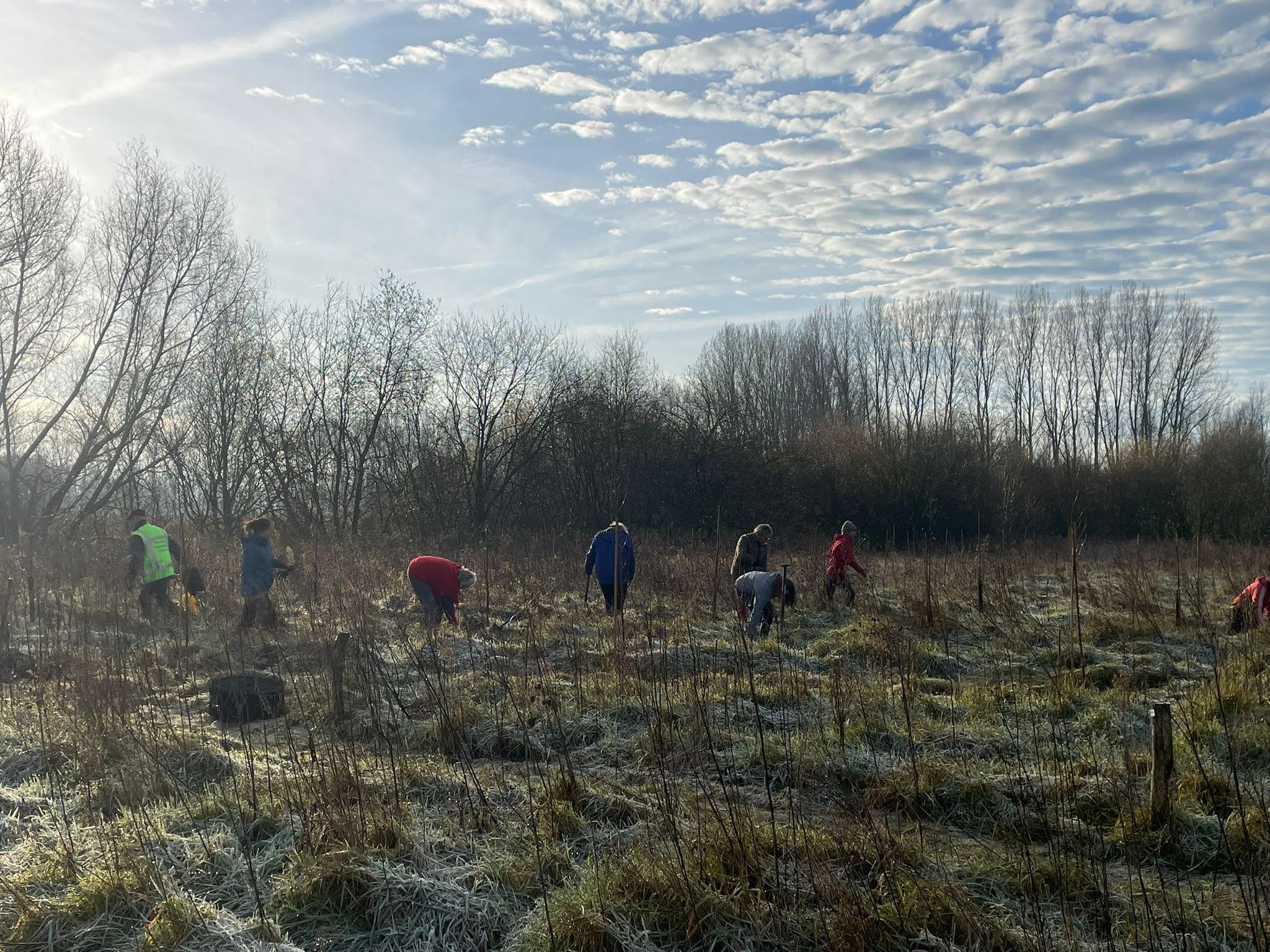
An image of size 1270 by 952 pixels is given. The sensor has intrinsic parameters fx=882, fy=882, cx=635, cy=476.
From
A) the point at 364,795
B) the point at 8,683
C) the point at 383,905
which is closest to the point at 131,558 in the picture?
the point at 8,683

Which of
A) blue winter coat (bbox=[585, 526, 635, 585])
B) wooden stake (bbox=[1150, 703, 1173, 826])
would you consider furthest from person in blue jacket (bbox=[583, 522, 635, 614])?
wooden stake (bbox=[1150, 703, 1173, 826])

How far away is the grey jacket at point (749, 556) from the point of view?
9938mm

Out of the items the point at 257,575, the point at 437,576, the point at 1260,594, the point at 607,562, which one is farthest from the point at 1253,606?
the point at 257,575

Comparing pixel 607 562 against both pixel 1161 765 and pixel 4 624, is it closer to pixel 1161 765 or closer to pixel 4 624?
pixel 4 624

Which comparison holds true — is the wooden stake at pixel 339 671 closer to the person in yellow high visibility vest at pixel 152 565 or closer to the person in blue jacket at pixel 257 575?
the person in blue jacket at pixel 257 575

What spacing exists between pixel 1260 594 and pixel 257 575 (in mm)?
10650

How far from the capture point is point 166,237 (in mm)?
19281

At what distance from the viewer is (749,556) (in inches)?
395

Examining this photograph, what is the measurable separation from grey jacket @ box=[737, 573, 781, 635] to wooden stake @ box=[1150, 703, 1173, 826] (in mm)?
4730

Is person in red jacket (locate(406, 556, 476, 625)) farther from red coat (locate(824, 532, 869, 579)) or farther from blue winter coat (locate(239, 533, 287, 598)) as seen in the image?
red coat (locate(824, 532, 869, 579))

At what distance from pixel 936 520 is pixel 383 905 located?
25693mm

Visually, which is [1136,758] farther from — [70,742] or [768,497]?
[768,497]

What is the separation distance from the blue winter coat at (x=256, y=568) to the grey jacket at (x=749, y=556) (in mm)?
4970

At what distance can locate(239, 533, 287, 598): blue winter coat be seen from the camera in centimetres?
956
